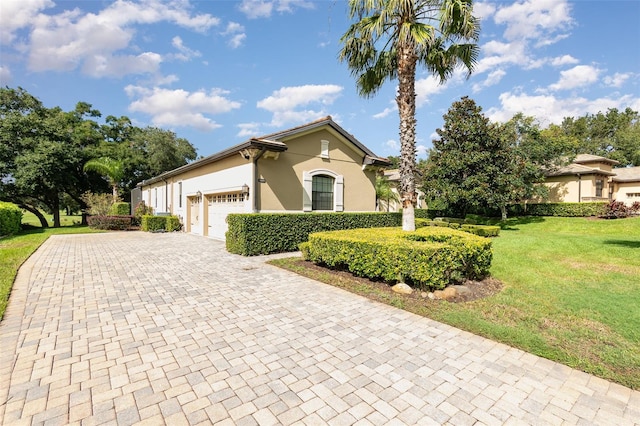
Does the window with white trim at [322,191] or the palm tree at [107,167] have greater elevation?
the palm tree at [107,167]

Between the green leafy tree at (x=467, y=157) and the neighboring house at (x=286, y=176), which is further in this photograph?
the green leafy tree at (x=467, y=157)

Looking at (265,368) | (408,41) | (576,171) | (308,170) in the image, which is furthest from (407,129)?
(576,171)

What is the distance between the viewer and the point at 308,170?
13070mm

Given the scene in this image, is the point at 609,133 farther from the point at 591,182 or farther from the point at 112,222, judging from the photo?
the point at 112,222

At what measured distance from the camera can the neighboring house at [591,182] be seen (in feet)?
72.0

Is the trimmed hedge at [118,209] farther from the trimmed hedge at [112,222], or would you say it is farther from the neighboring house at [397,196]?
the neighboring house at [397,196]

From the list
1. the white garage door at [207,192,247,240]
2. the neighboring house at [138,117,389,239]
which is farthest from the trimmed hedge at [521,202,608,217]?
the white garage door at [207,192,247,240]

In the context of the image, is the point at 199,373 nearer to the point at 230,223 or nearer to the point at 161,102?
the point at 230,223

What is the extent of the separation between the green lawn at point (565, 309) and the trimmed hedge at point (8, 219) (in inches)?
647

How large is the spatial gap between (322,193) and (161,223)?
1212cm

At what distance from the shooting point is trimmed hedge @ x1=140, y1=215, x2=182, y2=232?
18.8 metres

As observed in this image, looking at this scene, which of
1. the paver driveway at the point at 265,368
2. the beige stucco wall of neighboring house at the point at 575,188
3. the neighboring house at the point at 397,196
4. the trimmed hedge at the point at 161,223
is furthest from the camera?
the neighboring house at the point at 397,196


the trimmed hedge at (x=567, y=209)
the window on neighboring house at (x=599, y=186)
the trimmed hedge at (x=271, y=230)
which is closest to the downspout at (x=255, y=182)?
the trimmed hedge at (x=271, y=230)

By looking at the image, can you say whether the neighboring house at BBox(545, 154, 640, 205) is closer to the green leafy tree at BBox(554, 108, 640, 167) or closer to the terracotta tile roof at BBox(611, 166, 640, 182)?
the terracotta tile roof at BBox(611, 166, 640, 182)
